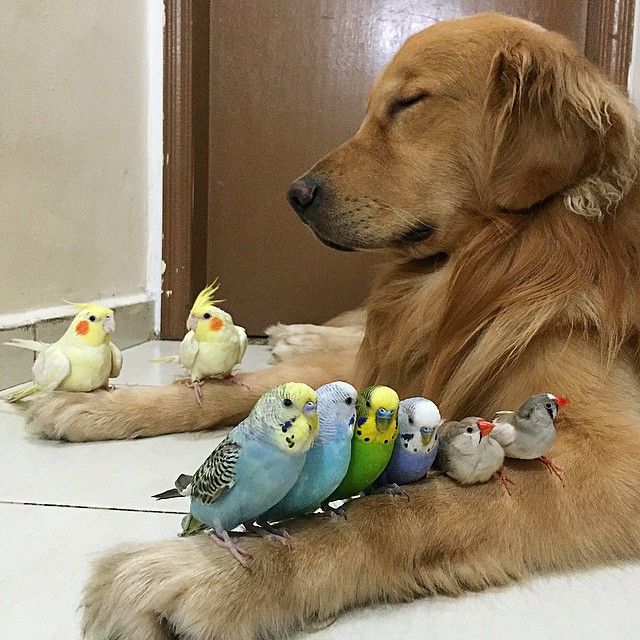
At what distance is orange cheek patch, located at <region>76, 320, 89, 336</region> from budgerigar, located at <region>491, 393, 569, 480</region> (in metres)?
0.84

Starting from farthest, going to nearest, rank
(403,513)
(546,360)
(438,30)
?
(438,30)
(546,360)
(403,513)

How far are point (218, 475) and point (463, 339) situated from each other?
586mm

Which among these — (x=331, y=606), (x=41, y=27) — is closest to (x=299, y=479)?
(x=331, y=606)

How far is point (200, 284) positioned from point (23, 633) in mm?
1986

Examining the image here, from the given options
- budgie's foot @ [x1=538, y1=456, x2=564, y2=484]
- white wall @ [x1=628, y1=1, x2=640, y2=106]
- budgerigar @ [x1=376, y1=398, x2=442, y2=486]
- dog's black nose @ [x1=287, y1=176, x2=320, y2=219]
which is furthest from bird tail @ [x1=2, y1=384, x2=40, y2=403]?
white wall @ [x1=628, y1=1, x2=640, y2=106]

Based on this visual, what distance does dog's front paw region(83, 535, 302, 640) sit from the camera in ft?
1.98

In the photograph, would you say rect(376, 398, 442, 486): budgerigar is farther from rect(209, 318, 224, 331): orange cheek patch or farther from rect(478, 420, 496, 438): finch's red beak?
rect(209, 318, 224, 331): orange cheek patch

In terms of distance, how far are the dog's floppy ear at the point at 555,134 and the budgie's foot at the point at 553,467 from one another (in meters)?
0.44

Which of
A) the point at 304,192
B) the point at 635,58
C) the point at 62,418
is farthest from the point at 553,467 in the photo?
the point at 635,58

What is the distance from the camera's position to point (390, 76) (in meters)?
1.32

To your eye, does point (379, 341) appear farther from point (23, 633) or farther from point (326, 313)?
point (326, 313)

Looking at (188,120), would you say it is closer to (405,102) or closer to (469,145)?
(405,102)

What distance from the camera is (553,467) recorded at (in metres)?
0.84

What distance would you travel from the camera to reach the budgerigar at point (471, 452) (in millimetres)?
770
